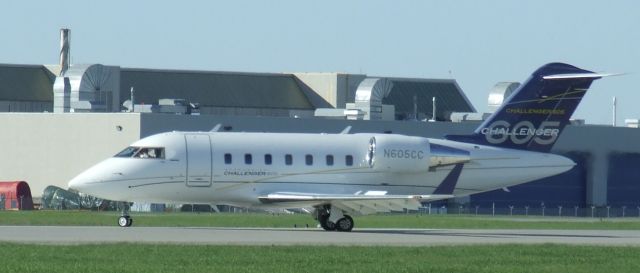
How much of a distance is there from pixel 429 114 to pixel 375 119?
16.4 m

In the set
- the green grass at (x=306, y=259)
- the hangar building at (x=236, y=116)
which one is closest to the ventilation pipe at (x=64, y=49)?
the hangar building at (x=236, y=116)

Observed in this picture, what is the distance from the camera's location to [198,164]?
160 ft

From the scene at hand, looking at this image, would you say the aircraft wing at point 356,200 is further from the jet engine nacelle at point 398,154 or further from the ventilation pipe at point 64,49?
the ventilation pipe at point 64,49

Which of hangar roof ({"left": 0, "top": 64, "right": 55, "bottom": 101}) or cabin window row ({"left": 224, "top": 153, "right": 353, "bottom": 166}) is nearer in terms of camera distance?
cabin window row ({"left": 224, "top": 153, "right": 353, "bottom": 166})

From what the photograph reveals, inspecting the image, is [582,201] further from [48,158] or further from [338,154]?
[338,154]

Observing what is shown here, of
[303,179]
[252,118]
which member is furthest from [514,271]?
[252,118]

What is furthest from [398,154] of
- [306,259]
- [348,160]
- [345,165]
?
[306,259]

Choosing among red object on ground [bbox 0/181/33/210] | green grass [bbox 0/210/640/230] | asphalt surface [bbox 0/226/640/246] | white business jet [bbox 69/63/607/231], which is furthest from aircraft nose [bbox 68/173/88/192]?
red object on ground [bbox 0/181/33/210]

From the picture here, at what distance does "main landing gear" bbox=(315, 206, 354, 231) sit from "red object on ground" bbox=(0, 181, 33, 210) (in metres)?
27.6

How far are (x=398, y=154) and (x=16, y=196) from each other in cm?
3011

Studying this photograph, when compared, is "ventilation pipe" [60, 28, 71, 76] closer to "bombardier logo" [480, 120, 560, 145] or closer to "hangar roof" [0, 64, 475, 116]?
"hangar roof" [0, 64, 475, 116]

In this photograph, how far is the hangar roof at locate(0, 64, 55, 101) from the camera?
95312 millimetres

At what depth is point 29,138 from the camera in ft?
268

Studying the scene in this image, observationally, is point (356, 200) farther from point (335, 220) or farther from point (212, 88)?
point (212, 88)
